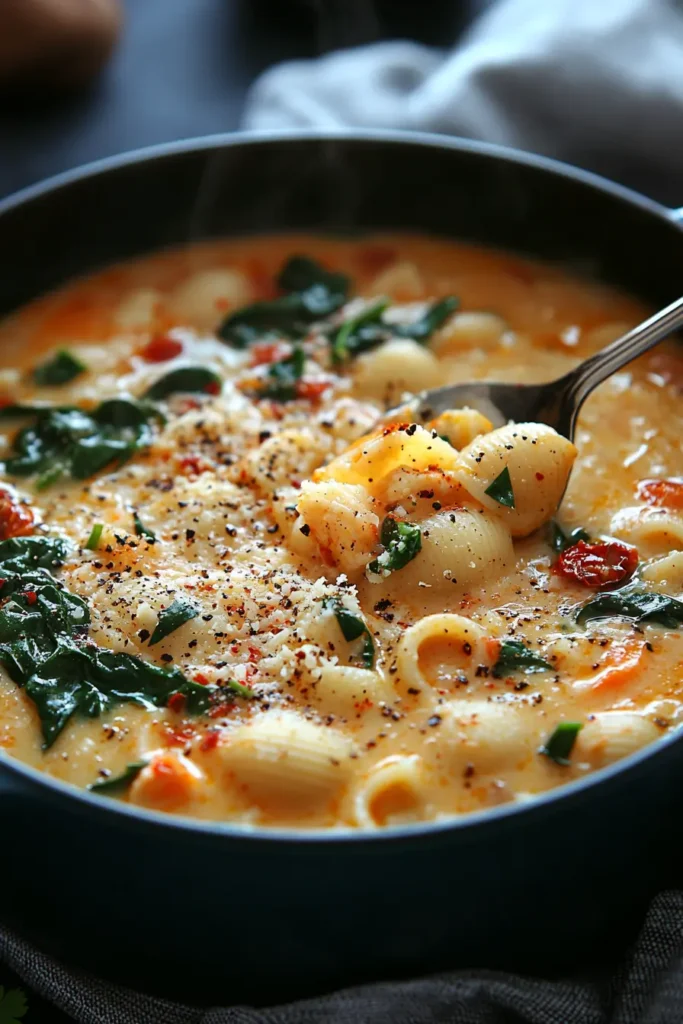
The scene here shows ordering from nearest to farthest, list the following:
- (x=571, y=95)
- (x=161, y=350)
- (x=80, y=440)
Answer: (x=80, y=440)
(x=161, y=350)
(x=571, y=95)

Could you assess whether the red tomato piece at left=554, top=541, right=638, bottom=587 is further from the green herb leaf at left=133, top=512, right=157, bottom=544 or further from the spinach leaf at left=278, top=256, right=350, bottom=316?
the spinach leaf at left=278, top=256, right=350, bottom=316

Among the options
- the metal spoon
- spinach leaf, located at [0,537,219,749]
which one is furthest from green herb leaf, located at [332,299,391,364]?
spinach leaf, located at [0,537,219,749]

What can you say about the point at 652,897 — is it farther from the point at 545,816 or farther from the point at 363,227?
the point at 363,227

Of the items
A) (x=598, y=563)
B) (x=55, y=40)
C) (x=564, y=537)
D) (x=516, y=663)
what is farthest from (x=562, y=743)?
(x=55, y=40)

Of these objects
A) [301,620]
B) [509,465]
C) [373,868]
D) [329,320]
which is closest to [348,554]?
[301,620]

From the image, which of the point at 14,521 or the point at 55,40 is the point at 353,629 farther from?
the point at 55,40

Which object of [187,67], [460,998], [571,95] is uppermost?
[187,67]
